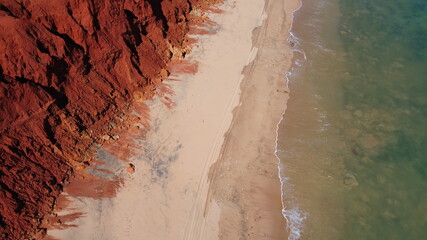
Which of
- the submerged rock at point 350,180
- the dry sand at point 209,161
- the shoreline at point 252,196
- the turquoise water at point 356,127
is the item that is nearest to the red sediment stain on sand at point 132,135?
the dry sand at point 209,161

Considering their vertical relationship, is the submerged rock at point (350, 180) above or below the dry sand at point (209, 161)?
below

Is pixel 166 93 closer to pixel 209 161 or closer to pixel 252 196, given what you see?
pixel 209 161

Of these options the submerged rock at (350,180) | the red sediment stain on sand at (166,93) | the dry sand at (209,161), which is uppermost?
the red sediment stain on sand at (166,93)

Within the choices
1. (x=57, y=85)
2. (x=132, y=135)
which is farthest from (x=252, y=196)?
(x=57, y=85)

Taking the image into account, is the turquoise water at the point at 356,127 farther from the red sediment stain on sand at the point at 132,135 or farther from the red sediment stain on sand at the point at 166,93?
the red sediment stain on sand at the point at 132,135

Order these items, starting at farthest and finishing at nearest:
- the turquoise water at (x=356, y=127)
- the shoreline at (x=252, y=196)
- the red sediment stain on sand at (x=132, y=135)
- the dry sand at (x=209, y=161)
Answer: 1. the red sediment stain on sand at (x=132, y=135)
2. the turquoise water at (x=356, y=127)
3. the shoreline at (x=252, y=196)
4. the dry sand at (x=209, y=161)

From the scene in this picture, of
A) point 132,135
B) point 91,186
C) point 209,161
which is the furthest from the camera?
point 132,135

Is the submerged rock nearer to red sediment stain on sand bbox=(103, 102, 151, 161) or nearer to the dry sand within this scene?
the dry sand

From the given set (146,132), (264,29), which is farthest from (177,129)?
(264,29)
